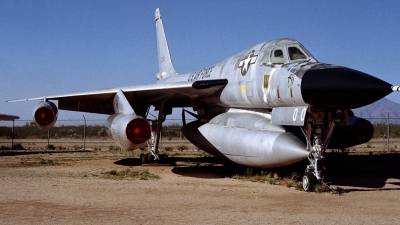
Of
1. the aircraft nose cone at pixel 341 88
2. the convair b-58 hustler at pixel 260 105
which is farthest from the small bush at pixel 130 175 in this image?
the aircraft nose cone at pixel 341 88

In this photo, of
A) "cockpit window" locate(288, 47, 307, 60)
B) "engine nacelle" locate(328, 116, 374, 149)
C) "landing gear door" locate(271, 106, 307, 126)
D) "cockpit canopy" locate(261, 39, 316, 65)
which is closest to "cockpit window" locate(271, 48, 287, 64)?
"cockpit canopy" locate(261, 39, 316, 65)

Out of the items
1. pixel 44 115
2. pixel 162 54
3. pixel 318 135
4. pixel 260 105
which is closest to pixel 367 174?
pixel 260 105

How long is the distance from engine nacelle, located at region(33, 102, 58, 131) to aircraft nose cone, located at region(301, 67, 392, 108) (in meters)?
8.45

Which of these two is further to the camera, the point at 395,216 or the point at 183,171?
the point at 183,171

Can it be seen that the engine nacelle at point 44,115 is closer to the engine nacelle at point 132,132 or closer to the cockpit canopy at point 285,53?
the engine nacelle at point 132,132

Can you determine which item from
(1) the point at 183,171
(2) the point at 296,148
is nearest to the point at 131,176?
(1) the point at 183,171

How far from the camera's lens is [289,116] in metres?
10.3

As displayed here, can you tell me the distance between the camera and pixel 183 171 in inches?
563

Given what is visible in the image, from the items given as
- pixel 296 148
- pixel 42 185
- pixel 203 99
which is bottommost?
pixel 42 185

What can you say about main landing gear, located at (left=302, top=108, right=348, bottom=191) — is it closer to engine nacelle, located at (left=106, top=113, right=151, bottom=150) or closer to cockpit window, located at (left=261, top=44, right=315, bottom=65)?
cockpit window, located at (left=261, top=44, right=315, bottom=65)

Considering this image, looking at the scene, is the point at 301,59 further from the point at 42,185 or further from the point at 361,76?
the point at 42,185

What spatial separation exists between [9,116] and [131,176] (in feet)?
53.8

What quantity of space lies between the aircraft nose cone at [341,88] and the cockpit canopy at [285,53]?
1459 millimetres

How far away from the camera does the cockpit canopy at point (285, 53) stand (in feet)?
36.3
